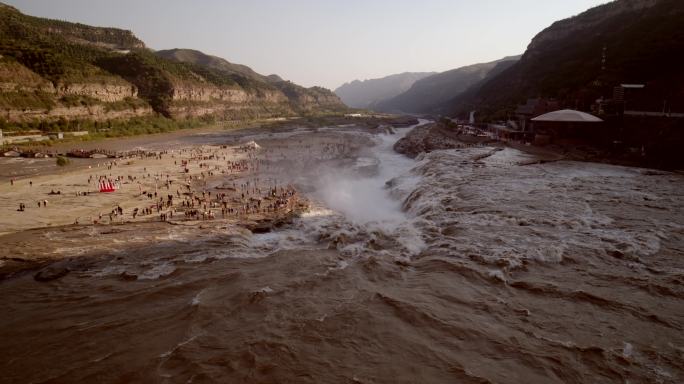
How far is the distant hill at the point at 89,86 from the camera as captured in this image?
61.3m

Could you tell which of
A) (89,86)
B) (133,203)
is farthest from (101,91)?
(133,203)

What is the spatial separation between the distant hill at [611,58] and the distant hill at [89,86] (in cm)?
7539

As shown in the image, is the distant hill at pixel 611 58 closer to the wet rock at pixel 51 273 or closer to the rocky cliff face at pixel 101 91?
the wet rock at pixel 51 273

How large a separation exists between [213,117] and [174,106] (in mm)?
16358

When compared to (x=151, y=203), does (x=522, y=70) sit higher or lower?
higher

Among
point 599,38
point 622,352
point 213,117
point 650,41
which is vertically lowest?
point 622,352

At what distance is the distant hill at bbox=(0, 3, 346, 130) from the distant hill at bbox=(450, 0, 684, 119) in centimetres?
7539

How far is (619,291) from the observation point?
1285 centimetres

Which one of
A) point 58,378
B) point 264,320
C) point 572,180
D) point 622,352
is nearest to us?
point 58,378

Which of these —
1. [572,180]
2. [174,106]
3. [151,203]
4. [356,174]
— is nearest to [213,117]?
[174,106]

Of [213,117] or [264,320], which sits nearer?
[264,320]

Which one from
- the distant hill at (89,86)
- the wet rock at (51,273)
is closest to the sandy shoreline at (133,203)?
the wet rock at (51,273)

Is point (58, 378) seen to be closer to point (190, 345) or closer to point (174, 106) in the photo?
point (190, 345)

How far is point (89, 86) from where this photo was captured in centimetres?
7331
